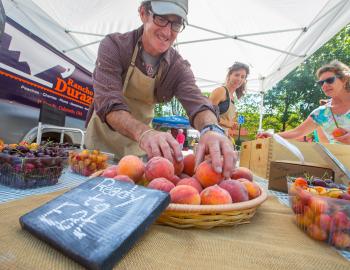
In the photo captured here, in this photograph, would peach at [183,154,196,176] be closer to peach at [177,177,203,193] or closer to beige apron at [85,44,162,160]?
peach at [177,177,203,193]

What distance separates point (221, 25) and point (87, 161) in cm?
355

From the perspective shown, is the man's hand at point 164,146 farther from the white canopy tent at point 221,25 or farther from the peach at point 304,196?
the white canopy tent at point 221,25

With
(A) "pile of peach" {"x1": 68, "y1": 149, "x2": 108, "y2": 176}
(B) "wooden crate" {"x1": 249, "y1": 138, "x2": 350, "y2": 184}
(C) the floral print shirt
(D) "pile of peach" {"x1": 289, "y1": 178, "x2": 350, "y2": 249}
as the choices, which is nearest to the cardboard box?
(B) "wooden crate" {"x1": 249, "y1": 138, "x2": 350, "y2": 184}

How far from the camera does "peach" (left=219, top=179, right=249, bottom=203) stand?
2.56 feet

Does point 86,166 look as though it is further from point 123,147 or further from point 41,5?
point 41,5

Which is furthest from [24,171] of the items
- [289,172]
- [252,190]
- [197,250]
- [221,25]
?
[221,25]

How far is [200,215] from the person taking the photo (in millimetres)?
649

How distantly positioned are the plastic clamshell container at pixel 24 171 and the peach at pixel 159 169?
1.61 feet

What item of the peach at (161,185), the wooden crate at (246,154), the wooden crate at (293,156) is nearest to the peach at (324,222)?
the peach at (161,185)

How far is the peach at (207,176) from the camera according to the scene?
818 mm

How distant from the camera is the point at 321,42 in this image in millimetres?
3512

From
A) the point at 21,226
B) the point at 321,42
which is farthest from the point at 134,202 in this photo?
the point at 321,42

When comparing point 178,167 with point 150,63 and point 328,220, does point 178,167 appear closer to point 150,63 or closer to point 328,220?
point 328,220

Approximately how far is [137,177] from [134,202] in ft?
1.09
